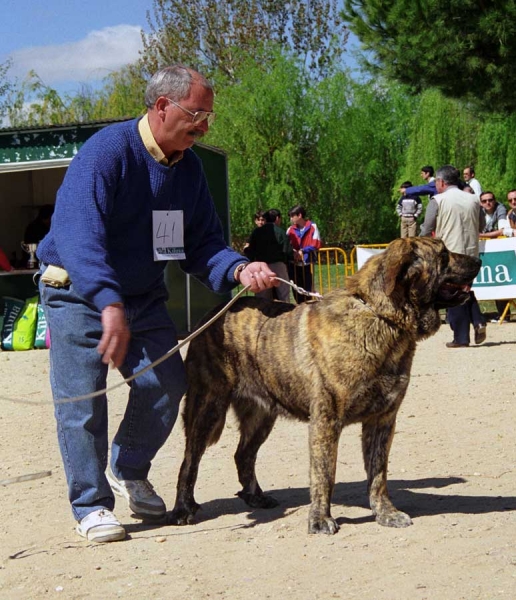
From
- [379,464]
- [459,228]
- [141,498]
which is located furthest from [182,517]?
[459,228]

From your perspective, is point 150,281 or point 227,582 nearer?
point 227,582

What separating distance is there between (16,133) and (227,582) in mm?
11751

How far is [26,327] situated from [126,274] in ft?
34.1

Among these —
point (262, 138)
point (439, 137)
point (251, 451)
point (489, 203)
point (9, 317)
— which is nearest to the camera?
point (251, 451)

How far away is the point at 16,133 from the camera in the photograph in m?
14.8

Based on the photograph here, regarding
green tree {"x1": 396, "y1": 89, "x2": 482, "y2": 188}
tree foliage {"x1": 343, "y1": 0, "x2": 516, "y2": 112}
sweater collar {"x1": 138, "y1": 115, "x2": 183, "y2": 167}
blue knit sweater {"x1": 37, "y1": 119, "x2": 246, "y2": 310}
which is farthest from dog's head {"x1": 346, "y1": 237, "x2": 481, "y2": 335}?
green tree {"x1": 396, "y1": 89, "x2": 482, "y2": 188}

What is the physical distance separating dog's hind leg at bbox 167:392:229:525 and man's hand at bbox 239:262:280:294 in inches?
27.3

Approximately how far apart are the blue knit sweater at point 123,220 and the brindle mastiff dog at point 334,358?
383mm

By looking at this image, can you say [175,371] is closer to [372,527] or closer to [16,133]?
[372,527]

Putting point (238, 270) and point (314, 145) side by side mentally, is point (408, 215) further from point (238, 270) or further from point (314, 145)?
point (314, 145)

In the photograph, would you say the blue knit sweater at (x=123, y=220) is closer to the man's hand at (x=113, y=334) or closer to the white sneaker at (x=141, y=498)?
the man's hand at (x=113, y=334)

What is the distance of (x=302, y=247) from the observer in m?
18.5

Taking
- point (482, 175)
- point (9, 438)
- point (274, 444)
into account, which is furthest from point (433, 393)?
point (482, 175)

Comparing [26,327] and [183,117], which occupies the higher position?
[183,117]
